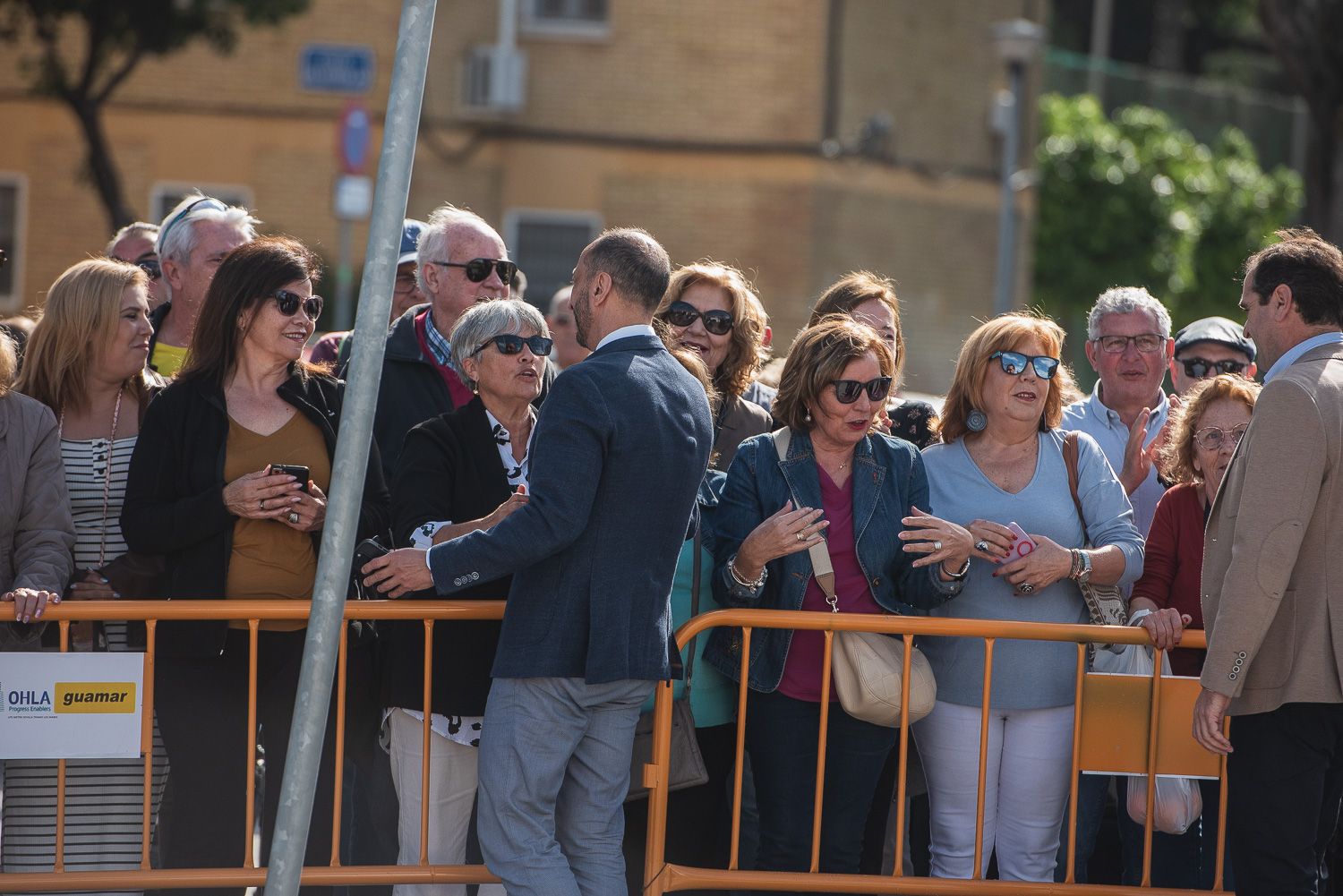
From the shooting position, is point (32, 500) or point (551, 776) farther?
point (32, 500)

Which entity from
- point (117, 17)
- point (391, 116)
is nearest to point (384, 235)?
point (391, 116)

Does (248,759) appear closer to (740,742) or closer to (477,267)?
(740,742)

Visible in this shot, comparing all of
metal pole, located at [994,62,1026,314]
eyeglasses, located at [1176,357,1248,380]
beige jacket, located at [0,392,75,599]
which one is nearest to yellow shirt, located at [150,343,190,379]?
beige jacket, located at [0,392,75,599]

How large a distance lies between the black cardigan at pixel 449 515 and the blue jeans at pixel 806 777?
862mm

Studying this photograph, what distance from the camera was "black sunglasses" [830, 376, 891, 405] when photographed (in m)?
4.96

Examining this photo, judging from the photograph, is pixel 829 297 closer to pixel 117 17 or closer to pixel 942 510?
pixel 942 510

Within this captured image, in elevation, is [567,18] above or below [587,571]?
above

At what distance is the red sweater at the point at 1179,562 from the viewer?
5246 millimetres

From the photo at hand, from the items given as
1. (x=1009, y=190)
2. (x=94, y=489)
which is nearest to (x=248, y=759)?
(x=94, y=489)

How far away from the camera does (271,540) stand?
16.1 ft

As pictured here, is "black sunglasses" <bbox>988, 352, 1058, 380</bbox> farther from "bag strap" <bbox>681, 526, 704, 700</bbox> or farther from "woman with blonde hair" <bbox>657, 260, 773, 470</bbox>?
"bag strap" <bbox>681, 526, 704, 700</bbox>

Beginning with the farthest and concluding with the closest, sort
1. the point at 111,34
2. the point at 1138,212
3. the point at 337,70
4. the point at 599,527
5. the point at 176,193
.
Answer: the point at 1138,212 < the point at 176,193 < the point at 111,34 < the point at 337,70 < the point at 599,527

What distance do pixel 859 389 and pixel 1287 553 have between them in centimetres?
132

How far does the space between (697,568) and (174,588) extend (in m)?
1.55
